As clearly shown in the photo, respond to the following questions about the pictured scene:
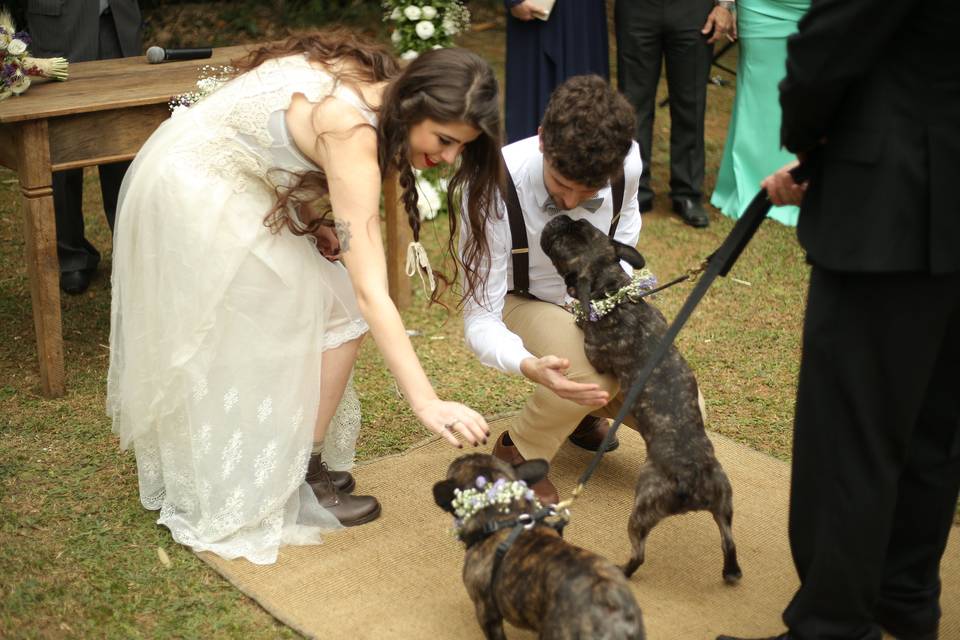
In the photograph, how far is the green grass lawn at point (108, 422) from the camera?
3.24 meters

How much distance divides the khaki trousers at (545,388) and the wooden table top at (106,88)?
193 centimetres

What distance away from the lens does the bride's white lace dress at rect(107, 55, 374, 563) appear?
11.0ft

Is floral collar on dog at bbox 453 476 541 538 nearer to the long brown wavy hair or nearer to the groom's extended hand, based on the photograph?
the groom's extended hand

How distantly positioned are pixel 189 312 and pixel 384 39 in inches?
321

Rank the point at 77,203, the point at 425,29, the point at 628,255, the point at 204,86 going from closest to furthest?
the point at 628,255, the point at 204,86, the point at 77,203, the point at 425,29

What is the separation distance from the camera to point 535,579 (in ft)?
8.55

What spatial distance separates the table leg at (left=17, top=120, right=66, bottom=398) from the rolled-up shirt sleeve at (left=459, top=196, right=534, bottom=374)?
1866mm

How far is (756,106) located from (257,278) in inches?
179

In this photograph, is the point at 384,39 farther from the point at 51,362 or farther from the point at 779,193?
the point at 779,193

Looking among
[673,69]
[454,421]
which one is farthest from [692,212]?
[454,421]

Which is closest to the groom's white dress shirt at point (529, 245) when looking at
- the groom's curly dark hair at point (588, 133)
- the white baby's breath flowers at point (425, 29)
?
the groom's curly dark hair at point (588, 133)

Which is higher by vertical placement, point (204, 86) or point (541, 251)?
point (204, 86)

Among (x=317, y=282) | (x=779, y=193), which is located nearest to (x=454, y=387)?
(x=317, y=282)

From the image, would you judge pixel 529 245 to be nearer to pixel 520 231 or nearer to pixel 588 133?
pixel 520 231
